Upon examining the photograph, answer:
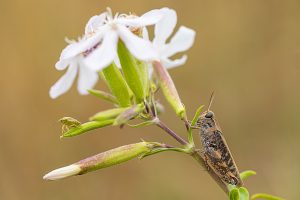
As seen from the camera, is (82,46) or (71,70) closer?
(82,46)

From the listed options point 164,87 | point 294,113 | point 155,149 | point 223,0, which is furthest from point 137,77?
point 223,0

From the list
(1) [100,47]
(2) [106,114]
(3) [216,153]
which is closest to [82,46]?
(1) [100,47]

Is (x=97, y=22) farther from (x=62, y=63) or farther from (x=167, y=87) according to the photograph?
(x=167, y=87)

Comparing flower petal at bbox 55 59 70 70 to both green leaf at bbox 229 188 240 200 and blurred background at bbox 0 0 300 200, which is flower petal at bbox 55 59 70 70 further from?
blurred background at bbox 0 0 300 200

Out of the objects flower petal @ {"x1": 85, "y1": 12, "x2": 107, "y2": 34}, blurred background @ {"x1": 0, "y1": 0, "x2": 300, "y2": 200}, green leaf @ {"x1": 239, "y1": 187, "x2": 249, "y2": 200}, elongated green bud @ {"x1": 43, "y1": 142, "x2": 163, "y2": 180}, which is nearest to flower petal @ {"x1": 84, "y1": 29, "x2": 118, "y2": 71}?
flower petal @ {"x1": 85, "y1": 12, "x2": 107, "y2": 34}

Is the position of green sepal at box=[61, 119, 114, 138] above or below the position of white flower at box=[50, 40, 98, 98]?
below

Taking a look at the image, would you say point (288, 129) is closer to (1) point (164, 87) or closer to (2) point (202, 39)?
(2) point (202, 39)
